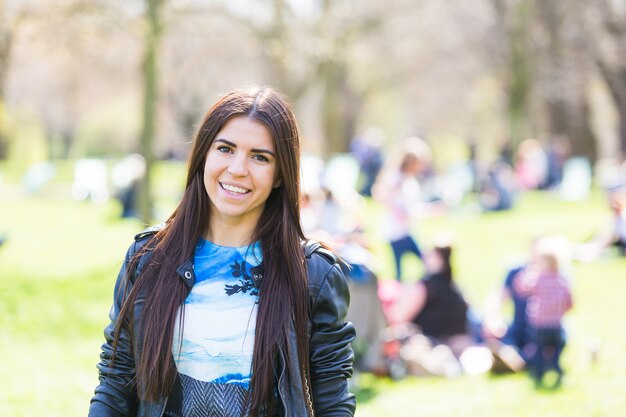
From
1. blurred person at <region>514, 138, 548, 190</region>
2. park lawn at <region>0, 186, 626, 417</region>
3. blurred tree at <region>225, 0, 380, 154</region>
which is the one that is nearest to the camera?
park lawn at <region>0, 186, 626, 417</region>

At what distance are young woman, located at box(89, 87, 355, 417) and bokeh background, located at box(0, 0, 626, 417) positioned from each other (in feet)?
1.13

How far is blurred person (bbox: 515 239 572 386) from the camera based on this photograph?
27.3 ft

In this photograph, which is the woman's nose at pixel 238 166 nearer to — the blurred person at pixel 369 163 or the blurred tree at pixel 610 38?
the blurred person at pixel 369 163

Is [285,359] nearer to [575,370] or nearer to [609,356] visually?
[575,370]

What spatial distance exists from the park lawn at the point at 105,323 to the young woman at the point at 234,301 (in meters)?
3.81

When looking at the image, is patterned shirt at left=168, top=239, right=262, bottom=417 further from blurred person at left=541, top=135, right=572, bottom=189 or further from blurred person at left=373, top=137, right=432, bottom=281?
blurred person at left=541, top=135, right=572, bottom=189

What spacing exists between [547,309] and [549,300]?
0.29 ft

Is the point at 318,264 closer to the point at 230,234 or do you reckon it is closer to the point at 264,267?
the point at 264,267

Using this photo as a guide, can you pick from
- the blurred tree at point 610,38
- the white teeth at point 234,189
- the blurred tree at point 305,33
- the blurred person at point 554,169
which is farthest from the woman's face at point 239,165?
the blurred tree at point 610,38

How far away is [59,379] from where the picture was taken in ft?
23.9

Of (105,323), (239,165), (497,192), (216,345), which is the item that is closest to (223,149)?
(239,165)

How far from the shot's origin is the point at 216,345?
2736mm

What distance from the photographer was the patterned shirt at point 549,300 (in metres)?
8.29

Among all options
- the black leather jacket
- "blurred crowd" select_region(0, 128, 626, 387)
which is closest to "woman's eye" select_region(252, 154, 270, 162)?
the black leather jacket
